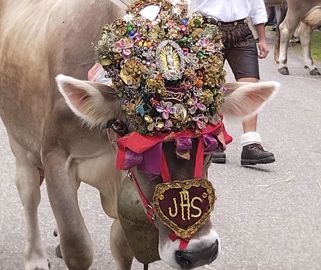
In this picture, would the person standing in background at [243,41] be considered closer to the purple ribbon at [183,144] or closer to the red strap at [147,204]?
the red strap at [147,204]

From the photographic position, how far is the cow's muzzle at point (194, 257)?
A: 3066mm

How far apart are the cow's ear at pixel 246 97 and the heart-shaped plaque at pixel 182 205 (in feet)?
1.29

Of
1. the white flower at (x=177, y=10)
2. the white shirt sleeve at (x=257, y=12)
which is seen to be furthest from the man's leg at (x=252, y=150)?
the white flower at (x=177, y=10)

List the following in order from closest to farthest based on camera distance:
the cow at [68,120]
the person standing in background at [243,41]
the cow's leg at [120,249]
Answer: the cow at [68,120] < the cow's leg at [120,249] < the person standing in background at [243,41]

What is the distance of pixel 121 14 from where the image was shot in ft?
12.1

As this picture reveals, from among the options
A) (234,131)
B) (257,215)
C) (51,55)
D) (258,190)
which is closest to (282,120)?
Result: (234,131)

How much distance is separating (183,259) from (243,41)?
3.78 m

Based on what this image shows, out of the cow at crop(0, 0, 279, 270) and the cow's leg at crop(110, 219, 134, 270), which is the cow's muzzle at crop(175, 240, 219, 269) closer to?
the cow at crop(0, 0, 279, 270)

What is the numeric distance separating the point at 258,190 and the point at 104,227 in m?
1.56

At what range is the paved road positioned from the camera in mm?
5059

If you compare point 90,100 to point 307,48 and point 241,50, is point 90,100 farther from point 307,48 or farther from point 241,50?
point 307,48

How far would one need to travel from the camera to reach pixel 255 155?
7121 mm

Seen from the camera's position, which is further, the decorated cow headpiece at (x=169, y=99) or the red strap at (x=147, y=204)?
the red strap at (x=147, y=204)

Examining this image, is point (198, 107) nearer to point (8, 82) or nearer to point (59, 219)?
point (59, 219)
